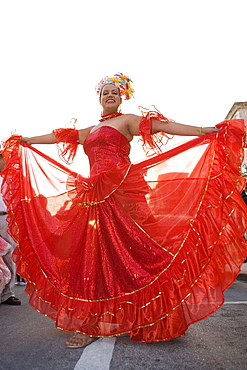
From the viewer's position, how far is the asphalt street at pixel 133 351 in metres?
1.95

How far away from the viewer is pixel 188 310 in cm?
238

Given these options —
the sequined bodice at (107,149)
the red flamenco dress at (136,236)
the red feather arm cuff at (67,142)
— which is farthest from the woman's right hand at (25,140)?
the sequined bodice at (107,149)

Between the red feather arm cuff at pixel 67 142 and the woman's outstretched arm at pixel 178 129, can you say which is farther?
the red feather arm cuff at pixel 67 142

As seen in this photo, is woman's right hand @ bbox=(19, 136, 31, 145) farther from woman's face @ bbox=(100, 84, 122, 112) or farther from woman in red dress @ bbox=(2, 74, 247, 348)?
woman's face @ bbox=(100, 84, 122, 112)

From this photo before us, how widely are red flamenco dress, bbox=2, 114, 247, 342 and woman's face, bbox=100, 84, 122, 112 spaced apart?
1.36ft

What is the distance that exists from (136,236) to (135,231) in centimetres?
4

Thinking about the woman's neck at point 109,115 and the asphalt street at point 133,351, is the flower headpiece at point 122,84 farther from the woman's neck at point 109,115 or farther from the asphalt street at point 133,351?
the asphalt street at point 133,351

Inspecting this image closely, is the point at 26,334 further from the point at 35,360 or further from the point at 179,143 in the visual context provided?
the point at 179,143

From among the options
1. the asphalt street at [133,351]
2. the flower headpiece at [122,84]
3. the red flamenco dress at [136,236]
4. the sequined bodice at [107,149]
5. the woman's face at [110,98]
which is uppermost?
the flower headpiece at [122,84]

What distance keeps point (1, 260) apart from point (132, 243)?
2.48 m

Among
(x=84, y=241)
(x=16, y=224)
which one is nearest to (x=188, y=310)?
(x=84, y=241)

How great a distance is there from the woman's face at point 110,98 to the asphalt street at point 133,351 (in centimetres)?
210

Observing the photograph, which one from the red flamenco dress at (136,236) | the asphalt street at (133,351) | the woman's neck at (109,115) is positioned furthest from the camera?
the woman's neck at (109,115)

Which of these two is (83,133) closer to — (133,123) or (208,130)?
(133,123)
